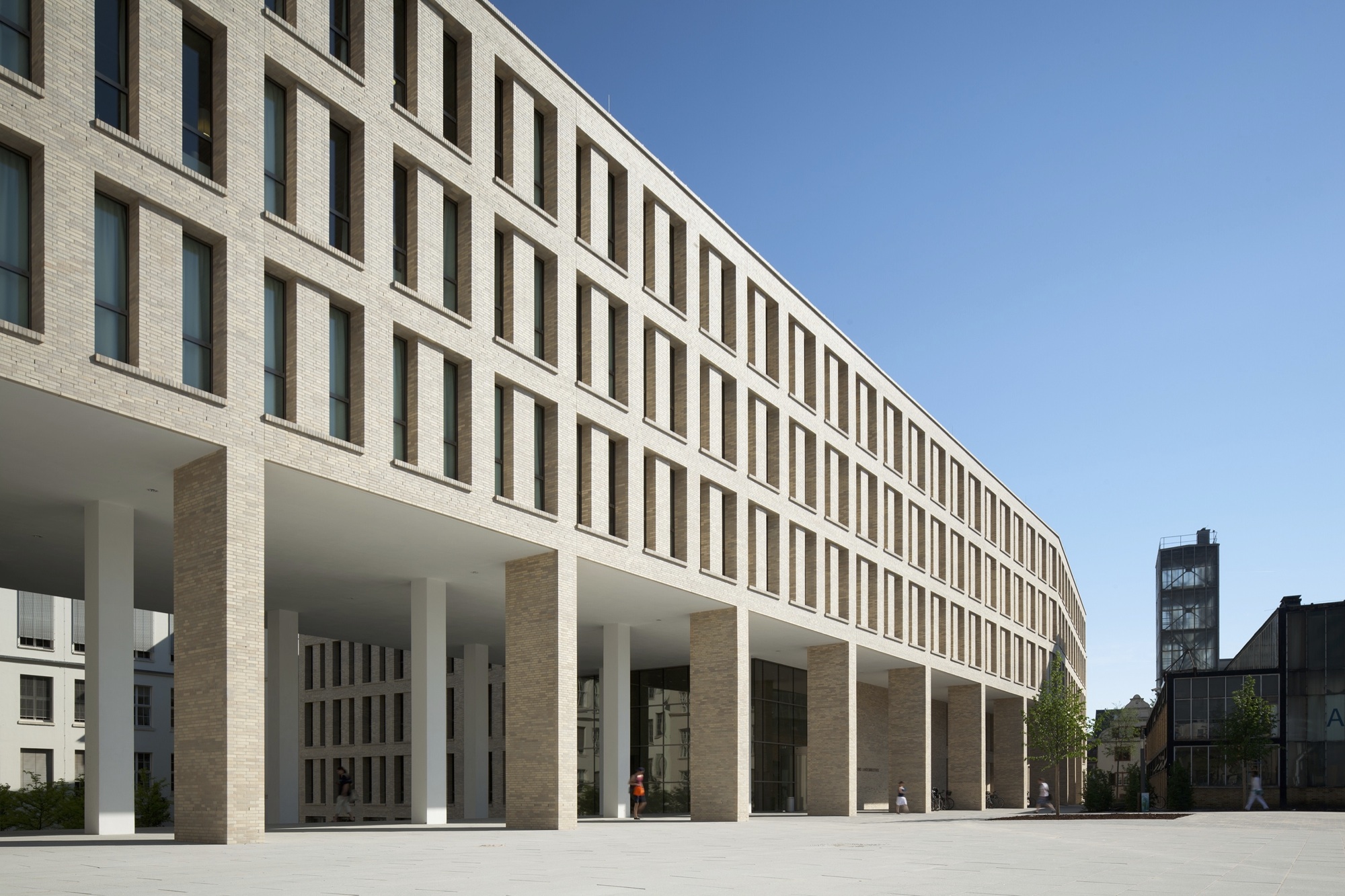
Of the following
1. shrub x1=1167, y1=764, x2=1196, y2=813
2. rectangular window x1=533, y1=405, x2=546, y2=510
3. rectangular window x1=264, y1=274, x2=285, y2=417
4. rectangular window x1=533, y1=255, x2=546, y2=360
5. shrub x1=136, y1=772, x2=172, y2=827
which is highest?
rectangular window x1=533, y1=255, x2=546, y2=360

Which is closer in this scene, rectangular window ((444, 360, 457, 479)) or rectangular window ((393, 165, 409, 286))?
rectangular window ((393, 165, 409, 286))

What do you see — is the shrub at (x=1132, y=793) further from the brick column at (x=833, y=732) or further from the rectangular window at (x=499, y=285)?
the rectangular window at (x=499, y=285)

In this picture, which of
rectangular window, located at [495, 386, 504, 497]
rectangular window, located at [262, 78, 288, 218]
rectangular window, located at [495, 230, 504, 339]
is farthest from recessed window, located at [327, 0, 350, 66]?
rectangular window, located at [495, 386, 504, 497]

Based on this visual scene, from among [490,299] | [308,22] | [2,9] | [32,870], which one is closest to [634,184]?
[490,299]

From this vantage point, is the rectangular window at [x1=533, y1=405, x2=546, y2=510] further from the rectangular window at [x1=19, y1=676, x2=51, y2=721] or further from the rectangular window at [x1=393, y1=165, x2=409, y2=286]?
the rectangular window at [x1=19, y1=676, x2=51, y2=721]

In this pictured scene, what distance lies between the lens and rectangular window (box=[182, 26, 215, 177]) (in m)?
20.0

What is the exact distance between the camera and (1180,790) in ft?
187

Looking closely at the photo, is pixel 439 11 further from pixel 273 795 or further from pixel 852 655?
pixel 852 655

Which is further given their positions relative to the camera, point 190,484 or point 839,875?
point 190,484

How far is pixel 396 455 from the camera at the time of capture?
23.9 meters

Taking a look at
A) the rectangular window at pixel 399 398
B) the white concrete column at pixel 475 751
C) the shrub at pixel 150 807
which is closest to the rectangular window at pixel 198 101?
Result: the rectangular window at pixel 399 398

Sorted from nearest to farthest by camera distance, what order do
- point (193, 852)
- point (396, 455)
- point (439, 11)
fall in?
point (193, 852) < point (396, 455) < point (439, 11)

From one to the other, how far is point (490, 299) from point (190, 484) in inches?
336

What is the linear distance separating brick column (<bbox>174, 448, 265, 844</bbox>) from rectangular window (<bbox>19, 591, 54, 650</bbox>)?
3919 centimetres
